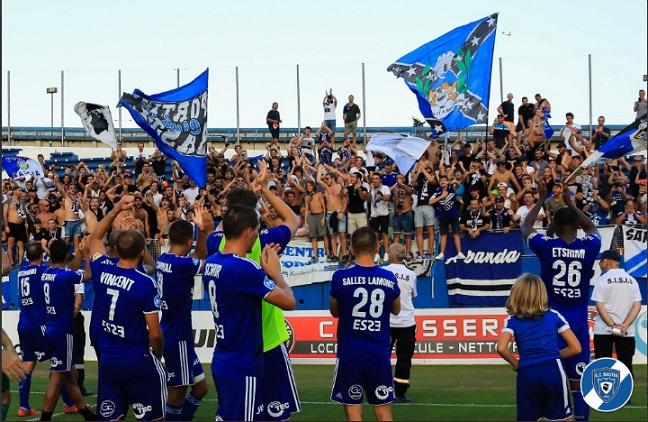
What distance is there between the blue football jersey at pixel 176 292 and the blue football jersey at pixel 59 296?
1.79 metres

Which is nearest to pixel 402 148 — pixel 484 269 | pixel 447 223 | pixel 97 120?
pixel 447 223

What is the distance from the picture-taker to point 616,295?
Answer: 12273 millimetres

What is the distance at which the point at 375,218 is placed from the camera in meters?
20.5

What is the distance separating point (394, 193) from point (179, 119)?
5.18 meters

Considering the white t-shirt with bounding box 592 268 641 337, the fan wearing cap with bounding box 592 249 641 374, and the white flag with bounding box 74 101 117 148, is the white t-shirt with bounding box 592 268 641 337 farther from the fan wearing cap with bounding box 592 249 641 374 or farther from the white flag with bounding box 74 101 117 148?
the white flag with bounding box 74 101 117 148

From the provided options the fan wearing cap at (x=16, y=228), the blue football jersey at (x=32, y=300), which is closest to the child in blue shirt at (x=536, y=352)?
the blue football jersey at (x=32, y=300)

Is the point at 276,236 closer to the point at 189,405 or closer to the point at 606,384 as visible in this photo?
the point at 189,405

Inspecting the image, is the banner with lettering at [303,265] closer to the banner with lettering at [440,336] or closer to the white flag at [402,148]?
the white flag at [402,148]

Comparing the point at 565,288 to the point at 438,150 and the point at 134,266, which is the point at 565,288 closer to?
the point at 134,266

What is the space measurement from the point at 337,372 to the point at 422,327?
9273 millimetres

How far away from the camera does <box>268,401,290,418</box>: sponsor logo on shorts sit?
8.25 meters

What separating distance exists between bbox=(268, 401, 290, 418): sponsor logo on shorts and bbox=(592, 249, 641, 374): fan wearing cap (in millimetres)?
5650

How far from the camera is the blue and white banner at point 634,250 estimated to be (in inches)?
758

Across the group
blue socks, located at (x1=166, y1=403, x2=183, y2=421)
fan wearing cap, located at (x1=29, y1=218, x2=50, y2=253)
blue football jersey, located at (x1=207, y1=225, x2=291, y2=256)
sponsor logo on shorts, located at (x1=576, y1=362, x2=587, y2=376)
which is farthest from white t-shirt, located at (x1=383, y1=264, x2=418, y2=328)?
fan wearing cap, located at (x1=29, y1=218, x2=50, y2=253)
